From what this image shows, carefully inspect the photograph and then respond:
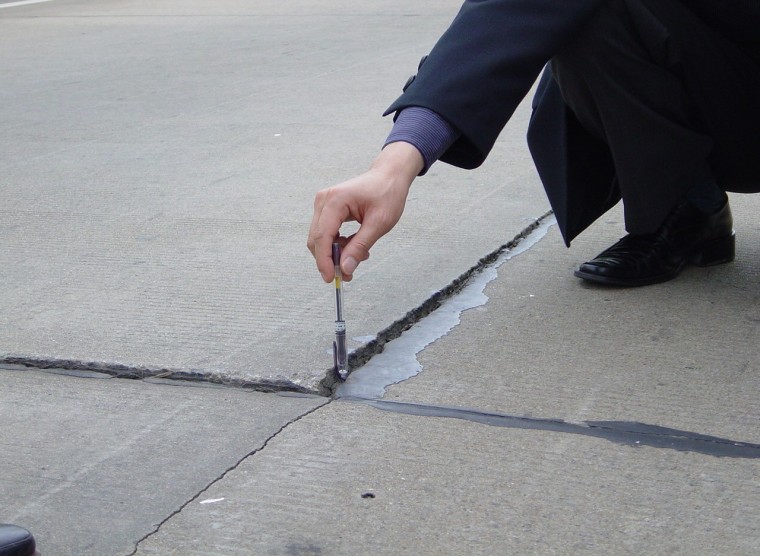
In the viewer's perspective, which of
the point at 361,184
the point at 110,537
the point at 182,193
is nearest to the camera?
the point at 361,184

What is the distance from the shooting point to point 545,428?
201 cm

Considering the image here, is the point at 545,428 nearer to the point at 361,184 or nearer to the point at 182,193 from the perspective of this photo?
the point at 361,184

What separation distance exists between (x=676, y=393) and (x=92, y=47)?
25.0ft

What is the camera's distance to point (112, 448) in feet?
6.49

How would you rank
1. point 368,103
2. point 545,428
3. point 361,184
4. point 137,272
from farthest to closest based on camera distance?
point 368,103, point 137,272, point 545,428, point 361,184

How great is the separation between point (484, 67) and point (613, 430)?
712mm

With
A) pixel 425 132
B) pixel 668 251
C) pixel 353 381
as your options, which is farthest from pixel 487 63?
pixel 668 251

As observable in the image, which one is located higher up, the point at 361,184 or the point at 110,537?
the point at 361,184

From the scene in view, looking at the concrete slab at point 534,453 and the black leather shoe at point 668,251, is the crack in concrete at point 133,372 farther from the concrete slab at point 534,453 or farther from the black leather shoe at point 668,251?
the black leather shoe at point 668,251

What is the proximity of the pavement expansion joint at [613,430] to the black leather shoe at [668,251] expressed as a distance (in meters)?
0.76

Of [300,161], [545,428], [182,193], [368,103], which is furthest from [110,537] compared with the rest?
[368,103]

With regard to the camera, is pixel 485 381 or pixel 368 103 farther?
pixel 368 103

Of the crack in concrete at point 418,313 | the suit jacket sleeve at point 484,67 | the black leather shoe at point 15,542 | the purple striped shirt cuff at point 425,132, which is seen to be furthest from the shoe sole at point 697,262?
the black leather shoe at point 15,542

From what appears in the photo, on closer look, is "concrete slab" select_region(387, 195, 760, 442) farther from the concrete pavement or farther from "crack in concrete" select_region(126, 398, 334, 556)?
"crack in concrete" select_region(126, 398, 334, 556)
